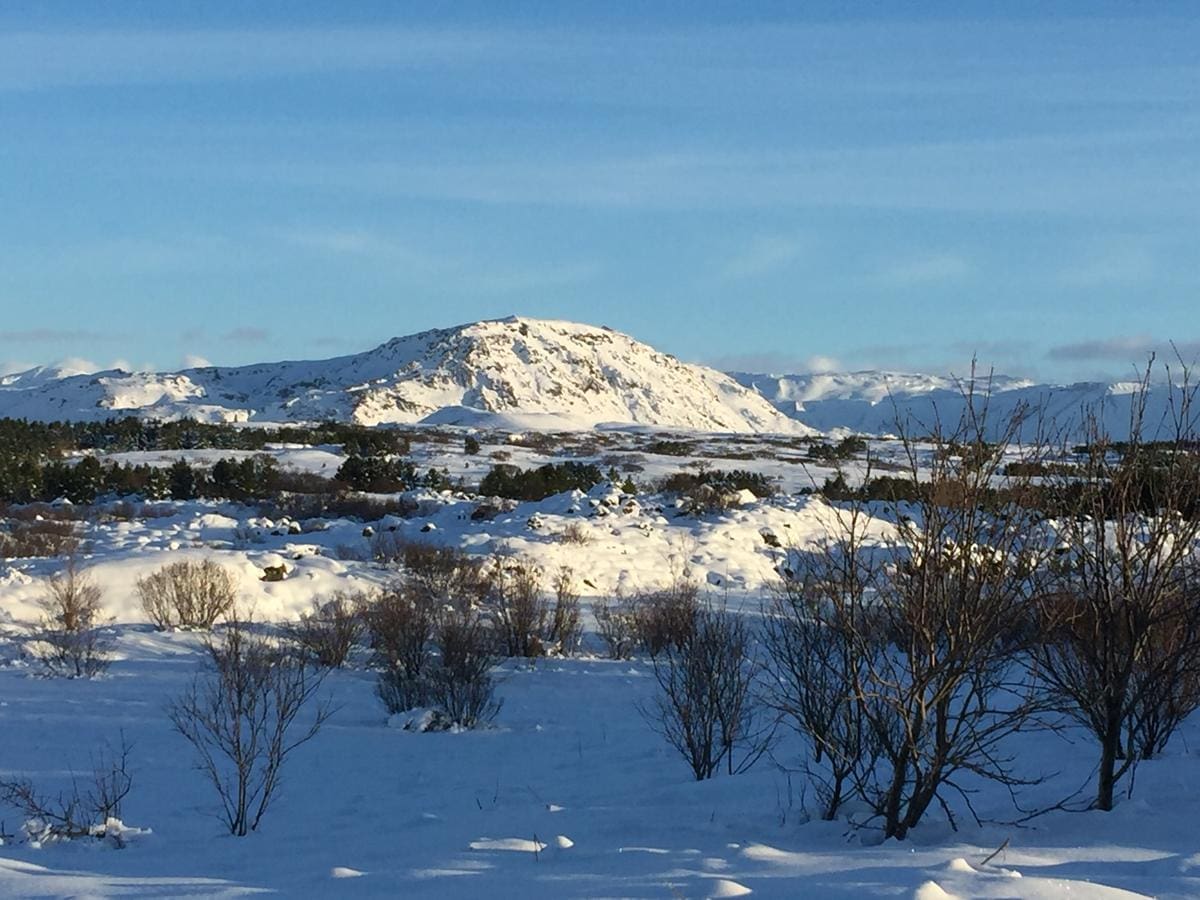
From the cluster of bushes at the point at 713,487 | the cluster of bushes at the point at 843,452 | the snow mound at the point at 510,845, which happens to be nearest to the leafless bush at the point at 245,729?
the snow mound at the point at 510,845

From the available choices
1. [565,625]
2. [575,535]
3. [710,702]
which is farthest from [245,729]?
[575,535]

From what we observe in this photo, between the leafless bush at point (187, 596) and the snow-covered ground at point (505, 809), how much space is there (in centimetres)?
43

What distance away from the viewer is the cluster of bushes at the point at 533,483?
27922 mm

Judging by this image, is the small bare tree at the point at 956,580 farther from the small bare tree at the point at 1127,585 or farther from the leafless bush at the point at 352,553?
the leafless bush at the point at 352,553

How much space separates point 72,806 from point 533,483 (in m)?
20.8

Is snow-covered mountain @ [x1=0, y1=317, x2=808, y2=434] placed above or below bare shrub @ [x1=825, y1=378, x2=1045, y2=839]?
above

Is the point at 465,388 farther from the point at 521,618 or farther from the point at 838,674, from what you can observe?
the point at 838,674

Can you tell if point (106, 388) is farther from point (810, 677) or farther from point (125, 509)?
point (810, 677)

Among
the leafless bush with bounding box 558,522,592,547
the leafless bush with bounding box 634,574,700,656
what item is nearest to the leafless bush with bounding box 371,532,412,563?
the leafless bush with bounding box 558,522,592,547

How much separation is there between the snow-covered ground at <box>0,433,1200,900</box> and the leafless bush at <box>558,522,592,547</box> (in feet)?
15.4

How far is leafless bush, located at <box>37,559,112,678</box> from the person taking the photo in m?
13.0

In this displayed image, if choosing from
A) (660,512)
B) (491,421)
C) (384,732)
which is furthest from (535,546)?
(491,421)

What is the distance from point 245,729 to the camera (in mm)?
11172

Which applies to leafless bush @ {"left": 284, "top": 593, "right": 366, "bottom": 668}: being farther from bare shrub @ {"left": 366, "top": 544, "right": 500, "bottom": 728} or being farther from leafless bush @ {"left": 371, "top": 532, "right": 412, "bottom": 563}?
leafless bush @ {"left": 371, "top": 532, "right": 412, "bottom": 563}
